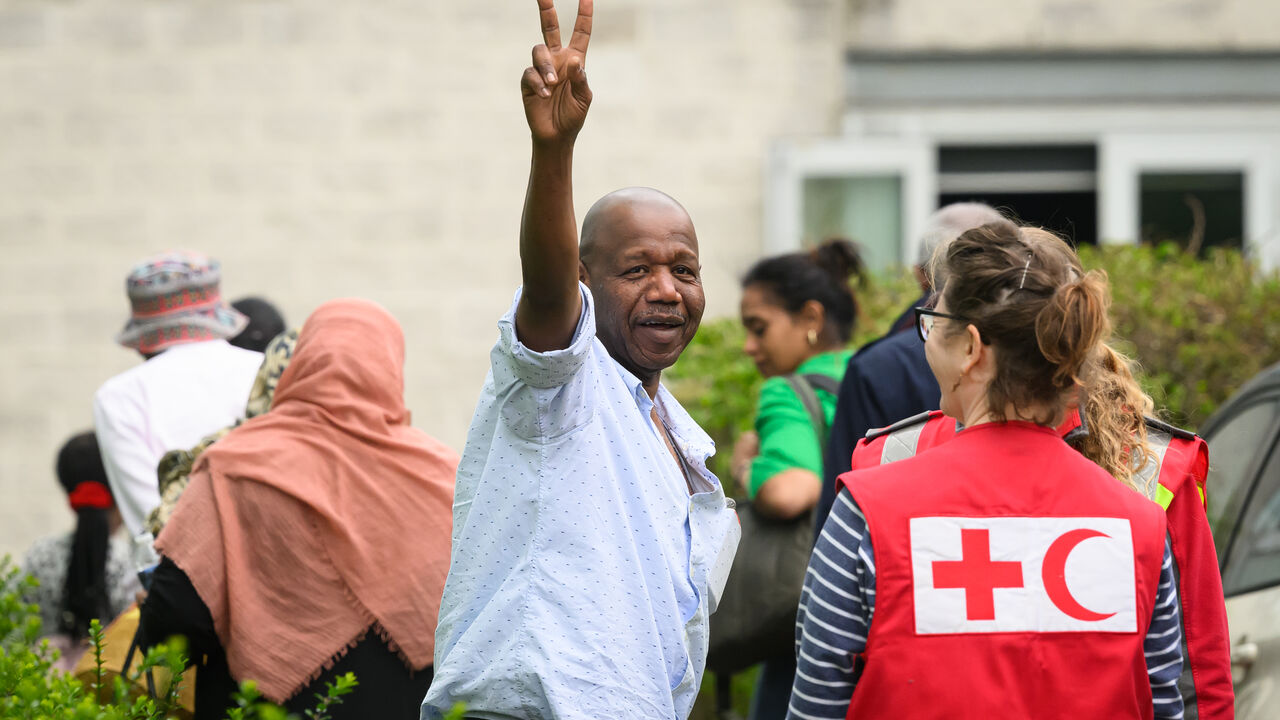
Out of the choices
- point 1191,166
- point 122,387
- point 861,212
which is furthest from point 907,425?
point 1191,166

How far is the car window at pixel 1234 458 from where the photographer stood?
3.82 m

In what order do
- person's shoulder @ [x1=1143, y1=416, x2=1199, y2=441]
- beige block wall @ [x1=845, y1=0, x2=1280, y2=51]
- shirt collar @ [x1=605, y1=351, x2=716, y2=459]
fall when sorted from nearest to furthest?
shirt collar @ [x1=605, y1=351, x2=716, y2=459] → person's shoulder @ [x1=1143, y1=416, x2=1199, y2=441] → beige block wall @ [x1=845, y1=0, x2=1280, y2=51]

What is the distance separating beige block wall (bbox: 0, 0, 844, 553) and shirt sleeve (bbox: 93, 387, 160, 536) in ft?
13.5

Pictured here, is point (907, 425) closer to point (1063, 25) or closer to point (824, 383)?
point (824, 383)

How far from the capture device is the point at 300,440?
3455mm

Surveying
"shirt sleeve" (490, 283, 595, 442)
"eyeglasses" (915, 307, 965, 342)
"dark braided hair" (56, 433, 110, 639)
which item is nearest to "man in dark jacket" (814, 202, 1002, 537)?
"eyeglasses" (915, 307, 965, 342)

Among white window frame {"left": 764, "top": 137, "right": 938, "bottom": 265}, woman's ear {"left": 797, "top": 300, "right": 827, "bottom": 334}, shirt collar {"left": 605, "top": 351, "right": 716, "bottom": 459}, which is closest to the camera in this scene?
shirt collar {"left": 605, "top": 351, "right": 716, "bottom": 459}

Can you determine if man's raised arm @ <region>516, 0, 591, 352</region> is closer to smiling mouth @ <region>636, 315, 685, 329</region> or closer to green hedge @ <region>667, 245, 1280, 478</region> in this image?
smiling mouth @ <region>636, 315, 685, 329</region>

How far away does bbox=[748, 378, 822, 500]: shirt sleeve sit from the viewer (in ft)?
13.3

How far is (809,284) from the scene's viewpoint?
178 inches

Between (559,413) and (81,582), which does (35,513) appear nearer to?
(81,582)

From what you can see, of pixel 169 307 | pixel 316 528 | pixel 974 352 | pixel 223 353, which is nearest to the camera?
pixel 974 352

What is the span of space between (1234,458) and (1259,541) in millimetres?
417

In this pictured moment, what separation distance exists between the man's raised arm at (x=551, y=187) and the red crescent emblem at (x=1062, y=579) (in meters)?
0.84
